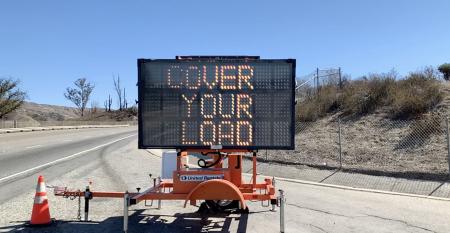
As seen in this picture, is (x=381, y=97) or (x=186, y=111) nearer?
(x=186, y=111)

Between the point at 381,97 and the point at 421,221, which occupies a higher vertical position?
the point at 381,97

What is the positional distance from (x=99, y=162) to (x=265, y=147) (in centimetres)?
1257

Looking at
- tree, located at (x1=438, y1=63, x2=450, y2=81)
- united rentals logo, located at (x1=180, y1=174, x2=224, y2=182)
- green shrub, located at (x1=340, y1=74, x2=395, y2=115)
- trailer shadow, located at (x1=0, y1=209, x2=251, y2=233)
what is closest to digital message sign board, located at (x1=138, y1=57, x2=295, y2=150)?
united rentals logo, located at (x1=180, y1=174, x2=224, y2=182)

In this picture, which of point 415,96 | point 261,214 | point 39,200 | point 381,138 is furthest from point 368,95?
point 39,200

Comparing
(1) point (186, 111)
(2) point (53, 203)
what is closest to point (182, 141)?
(1) point (186, 111)

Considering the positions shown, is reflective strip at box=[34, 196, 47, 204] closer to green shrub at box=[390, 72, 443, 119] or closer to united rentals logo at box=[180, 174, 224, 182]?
united rentals logo at box=[180, 174, 224, 182]

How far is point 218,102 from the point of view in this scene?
787 centimetres

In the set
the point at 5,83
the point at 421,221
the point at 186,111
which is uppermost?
the point at 5,83

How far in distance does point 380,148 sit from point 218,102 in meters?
10.2

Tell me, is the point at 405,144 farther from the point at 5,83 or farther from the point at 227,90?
the point at 5,83

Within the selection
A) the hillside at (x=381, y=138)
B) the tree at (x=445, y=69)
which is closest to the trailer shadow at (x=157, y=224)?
the hillside at (x=381, y=138)

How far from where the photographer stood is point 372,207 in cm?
980

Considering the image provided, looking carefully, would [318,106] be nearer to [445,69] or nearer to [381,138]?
[381,138]

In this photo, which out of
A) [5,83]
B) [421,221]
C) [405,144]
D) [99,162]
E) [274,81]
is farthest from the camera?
[5,83]
